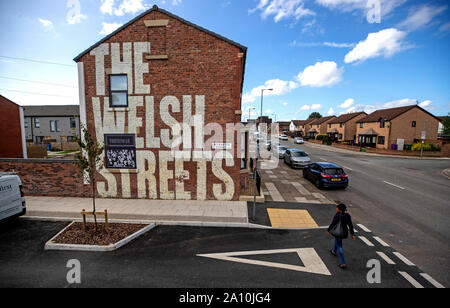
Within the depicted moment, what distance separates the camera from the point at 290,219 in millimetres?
9016

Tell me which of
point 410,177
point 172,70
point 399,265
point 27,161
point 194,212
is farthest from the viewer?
point 410,177

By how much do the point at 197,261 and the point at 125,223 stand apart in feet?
12.9


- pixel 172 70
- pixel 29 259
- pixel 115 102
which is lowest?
pixel 29 259

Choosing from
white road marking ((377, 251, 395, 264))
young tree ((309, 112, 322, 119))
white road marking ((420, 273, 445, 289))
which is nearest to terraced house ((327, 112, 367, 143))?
white road marking ((377, 251, 395, 264))

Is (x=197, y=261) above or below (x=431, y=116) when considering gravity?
below

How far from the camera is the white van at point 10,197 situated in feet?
24.5

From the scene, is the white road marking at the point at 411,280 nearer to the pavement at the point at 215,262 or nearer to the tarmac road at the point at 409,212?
the pavement at the point at 215,262

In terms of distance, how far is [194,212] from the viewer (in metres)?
9.22

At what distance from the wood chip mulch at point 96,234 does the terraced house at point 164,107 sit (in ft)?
10.1

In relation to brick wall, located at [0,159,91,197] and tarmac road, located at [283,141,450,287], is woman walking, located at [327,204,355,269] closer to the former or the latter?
tarmac road, located at [283,141,450,287]

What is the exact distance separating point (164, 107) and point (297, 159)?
1513 cm
